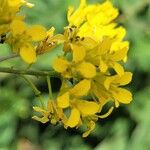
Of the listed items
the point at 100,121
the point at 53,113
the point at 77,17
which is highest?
the point at 77,17

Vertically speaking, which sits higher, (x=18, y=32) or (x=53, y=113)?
(x=18, y=32)

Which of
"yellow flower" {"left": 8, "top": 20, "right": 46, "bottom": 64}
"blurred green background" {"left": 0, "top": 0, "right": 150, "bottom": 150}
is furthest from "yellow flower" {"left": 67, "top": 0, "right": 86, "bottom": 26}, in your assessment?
"blurred green background" {"left": 0, "top": 0, "right": 150, "bottom": 150}

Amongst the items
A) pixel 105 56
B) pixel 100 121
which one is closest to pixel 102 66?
pixel 105 56

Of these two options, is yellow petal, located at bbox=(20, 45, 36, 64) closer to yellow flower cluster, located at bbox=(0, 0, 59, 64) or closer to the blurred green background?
yellow flower cluster, located at bbox=(0, 0, 59, 64)

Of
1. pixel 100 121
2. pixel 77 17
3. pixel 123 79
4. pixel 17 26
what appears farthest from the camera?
pixel 100 121

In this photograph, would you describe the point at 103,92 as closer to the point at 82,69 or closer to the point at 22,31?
the point at 82,69

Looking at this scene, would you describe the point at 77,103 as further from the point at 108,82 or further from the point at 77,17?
the point at 77,17

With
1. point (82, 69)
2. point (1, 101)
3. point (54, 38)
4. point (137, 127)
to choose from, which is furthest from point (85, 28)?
point (137, 127)
